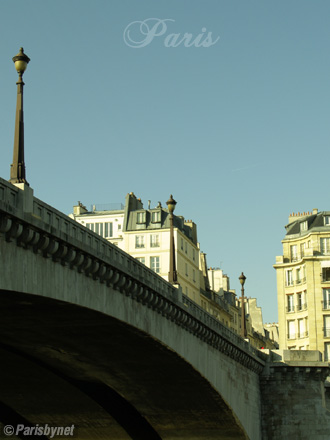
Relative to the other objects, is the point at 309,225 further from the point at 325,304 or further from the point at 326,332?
the point at 326,332

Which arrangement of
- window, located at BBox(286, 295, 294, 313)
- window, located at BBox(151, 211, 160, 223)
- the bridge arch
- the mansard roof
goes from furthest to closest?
1. the mansard roof
2. window, located at BBox(286, 295, 294, 313)
3. window, located at BBox(151, 211, 160, 223)
4. the bridge arch

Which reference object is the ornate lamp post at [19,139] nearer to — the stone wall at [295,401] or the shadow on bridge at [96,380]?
the shadow on bridge at [96,380]

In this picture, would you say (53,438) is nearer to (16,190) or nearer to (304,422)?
(304,422)

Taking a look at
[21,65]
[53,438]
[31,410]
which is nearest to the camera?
[21,65]

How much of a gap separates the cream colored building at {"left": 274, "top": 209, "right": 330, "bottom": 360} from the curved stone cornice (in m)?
31.5

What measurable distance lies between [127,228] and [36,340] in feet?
158

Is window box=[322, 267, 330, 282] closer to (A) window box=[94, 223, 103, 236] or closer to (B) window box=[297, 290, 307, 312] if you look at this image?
(B) window box=[297, 290, 307, 312]

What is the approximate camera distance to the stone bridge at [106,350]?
70.0ft

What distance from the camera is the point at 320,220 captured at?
3302 inches

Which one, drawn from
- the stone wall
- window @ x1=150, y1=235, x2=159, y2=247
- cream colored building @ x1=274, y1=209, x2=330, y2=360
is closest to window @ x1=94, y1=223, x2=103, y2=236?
window @ x1=150, y1=235, x2=159, y2=247

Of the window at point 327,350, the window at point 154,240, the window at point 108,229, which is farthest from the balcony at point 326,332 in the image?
the window at point 108,229

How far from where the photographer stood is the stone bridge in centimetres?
2133

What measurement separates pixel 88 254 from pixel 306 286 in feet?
190

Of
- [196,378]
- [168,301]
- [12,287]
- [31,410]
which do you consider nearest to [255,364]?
[196,378]
